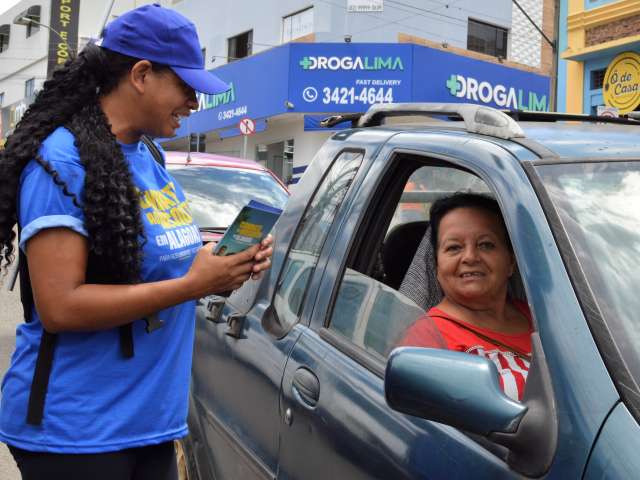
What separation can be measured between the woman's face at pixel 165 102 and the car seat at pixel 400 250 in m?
1.05

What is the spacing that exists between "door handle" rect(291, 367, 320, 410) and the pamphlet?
472 mm

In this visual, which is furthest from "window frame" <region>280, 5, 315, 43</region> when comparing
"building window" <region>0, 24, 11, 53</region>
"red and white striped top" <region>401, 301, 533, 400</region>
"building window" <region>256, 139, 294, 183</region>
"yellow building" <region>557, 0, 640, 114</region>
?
"building window" <region>0, 24, 11, 53</region>

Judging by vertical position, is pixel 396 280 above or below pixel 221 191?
below

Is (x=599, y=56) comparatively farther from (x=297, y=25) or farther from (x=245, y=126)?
(x=297, y=25)

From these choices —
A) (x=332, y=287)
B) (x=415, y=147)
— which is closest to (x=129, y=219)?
(x=332, y=287)

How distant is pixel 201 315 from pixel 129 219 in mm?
1378

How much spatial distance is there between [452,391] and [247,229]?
660 millimetres

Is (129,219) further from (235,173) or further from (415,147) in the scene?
(235,173)

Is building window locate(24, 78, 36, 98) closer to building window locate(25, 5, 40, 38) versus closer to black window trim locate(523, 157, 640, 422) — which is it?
building window locate(25, 5, 40, 38)

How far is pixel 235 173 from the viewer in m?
6.86

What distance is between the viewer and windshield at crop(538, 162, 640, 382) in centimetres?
154

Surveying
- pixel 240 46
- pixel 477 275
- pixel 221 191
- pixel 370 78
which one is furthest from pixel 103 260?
pixel 240 46

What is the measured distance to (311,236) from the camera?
100.0 inches

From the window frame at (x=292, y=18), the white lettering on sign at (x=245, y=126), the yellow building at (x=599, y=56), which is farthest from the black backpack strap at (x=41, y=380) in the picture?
the window frame at (x=292, y=18)
